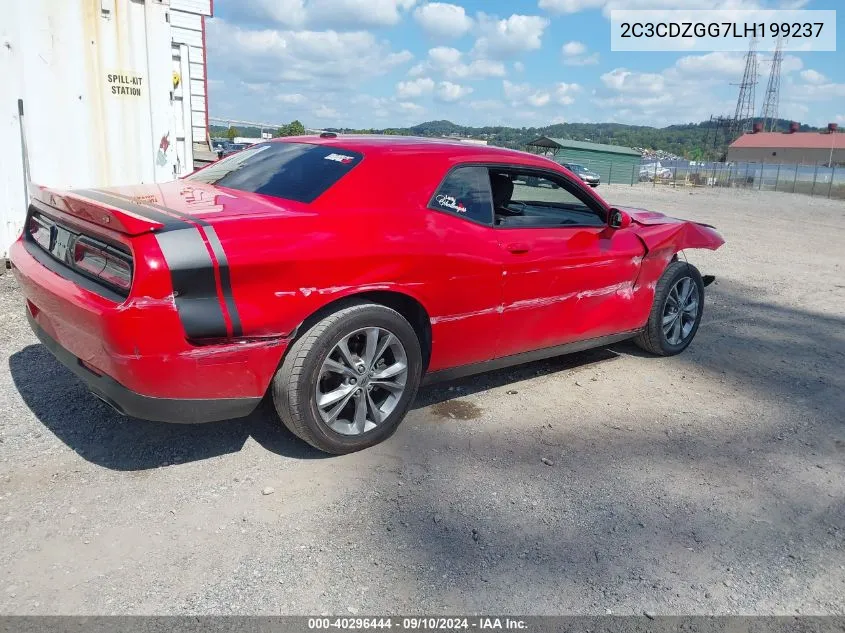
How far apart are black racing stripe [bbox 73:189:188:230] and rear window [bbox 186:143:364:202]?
0.69 m

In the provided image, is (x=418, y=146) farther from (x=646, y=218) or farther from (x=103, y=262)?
(x=646, y=218)

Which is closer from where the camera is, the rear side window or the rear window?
the rear window

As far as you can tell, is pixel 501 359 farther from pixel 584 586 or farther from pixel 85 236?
pixel 85 236

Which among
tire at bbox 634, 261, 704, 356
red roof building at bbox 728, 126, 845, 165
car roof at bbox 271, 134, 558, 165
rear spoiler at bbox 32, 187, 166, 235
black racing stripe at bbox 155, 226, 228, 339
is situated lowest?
tire at bbox 634, 261, 704, 356

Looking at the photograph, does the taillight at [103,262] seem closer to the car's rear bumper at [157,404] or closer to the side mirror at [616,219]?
the car's rear bumper at [157,404]

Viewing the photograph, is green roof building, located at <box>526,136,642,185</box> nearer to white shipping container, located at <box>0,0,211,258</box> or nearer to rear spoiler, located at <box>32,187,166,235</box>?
white shipping container, located at <box>0,0,211,258</box>

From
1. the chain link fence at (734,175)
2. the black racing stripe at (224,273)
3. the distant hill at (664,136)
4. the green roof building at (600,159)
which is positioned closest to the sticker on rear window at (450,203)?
the black racing stripe at (224,273)

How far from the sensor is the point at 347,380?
3.47 meters

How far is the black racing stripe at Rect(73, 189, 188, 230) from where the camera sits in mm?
2938

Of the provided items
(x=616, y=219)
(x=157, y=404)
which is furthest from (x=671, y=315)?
(x=157, y=404)

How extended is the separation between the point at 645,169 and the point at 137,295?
166ft

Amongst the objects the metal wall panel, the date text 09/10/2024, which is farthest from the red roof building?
the date text 09/10/2024

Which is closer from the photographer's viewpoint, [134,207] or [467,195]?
[134,207]

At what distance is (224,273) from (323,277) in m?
0.49
